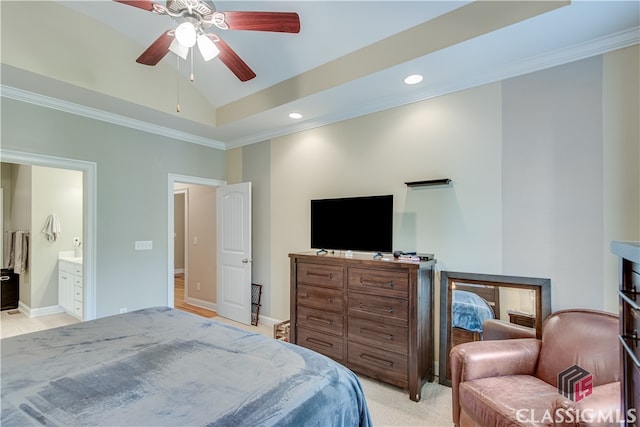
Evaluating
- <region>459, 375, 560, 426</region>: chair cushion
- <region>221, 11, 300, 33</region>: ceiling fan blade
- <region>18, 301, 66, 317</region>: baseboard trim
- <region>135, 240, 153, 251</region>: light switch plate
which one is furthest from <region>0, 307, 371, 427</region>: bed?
<region>18, 301, 66, 317</region>: baseboard trim

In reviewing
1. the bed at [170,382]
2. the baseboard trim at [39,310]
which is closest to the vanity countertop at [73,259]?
the baseboard trim at [39,310]

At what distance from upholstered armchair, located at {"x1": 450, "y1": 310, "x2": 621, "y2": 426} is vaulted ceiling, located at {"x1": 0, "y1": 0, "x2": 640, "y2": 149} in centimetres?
189

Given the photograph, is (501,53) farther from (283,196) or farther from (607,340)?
(283,196)

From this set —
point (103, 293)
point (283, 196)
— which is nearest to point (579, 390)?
point (283, 196)

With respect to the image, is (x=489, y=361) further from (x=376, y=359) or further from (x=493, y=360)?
(x=376, y=359)

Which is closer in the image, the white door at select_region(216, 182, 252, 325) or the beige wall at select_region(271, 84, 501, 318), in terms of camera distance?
the beige wall at select_region(271, 84, 501, 318)

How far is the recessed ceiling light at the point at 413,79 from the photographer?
2619 mm

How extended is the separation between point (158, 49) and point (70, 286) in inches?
165

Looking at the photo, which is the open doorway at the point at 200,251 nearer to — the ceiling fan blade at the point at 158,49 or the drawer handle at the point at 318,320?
the drawer handle at the point at 318,320

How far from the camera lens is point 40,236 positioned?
4707 millimetres

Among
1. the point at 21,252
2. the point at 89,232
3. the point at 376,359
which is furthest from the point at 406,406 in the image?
the point at 21,252

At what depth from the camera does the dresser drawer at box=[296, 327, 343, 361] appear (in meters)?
2.83

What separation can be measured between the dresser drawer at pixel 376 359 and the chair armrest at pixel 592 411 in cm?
125

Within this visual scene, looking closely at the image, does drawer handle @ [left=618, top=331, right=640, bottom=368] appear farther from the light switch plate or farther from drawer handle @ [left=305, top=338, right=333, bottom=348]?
the light switch plate
